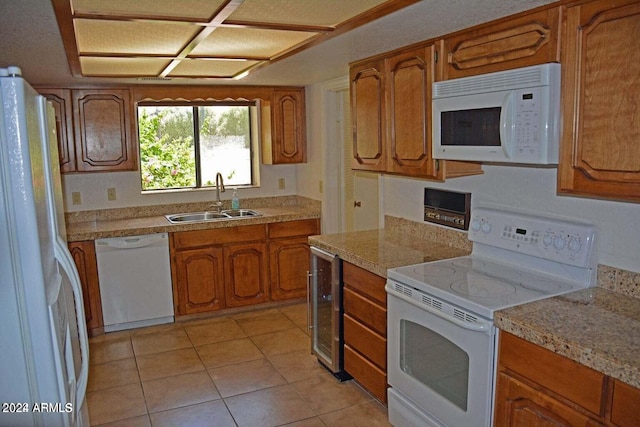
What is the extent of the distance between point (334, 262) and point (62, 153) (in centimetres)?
260

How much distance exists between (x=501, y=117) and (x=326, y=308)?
69.0 inches

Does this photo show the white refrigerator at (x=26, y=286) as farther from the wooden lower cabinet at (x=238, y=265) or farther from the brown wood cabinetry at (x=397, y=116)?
the wooden lower cabinet at (x=238, y=265)

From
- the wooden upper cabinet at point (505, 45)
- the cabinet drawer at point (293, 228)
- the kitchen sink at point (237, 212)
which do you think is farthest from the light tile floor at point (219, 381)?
the wooden upper cabinet at point (505, 45)

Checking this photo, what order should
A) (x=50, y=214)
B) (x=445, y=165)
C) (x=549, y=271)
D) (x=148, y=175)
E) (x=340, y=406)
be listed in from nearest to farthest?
(x=50, y=214)
(x=549, y=271)
(x=445, y=165)
(x=340, y=406)
(x=148, y=175)

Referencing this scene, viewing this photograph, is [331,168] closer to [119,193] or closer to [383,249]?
[383,249]

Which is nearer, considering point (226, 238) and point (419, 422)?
point (419, 422)

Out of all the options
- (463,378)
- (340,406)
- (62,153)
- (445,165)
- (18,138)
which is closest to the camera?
(18,138)

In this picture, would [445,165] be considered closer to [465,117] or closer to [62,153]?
[465,117]

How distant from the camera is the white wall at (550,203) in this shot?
208 centimetres

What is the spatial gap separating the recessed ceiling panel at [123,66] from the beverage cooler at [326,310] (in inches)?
63.8

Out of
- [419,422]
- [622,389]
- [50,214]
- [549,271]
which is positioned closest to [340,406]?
[419,422]

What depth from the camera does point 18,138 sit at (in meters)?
1.15

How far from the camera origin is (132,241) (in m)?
4.15

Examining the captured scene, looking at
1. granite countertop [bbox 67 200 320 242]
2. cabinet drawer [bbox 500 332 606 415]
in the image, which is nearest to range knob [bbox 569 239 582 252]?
cabinet drawer [bbox 500 332 606 415]
